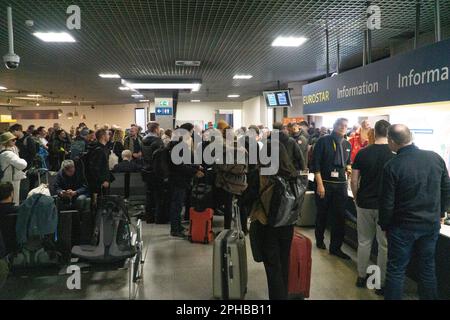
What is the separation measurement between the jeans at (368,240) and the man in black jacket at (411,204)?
642mm

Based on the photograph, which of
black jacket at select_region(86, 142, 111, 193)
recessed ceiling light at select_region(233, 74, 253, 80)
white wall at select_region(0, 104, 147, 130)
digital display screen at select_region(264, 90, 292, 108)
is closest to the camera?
black jacket at select_region(86, 142, 111, 193)

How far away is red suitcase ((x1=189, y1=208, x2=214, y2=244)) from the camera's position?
4598mm

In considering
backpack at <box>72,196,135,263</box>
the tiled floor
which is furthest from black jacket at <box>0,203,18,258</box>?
backpack at <box>72,196,135,263</box>

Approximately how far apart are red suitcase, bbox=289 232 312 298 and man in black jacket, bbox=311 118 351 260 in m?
1.19

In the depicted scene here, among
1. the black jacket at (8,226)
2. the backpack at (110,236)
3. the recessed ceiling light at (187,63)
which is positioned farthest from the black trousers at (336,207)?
the recessed ceiling light at (187,63)

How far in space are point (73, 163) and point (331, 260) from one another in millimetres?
3280

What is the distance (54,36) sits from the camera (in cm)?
470

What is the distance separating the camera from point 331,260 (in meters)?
3.96

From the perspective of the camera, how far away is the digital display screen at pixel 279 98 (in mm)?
9086

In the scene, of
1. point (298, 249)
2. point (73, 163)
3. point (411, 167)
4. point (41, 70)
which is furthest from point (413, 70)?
point (41, 70)

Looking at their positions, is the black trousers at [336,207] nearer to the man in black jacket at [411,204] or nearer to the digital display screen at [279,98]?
the man in black jacket at [411,204]

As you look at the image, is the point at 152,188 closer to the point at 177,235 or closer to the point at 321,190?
the point at 177,235

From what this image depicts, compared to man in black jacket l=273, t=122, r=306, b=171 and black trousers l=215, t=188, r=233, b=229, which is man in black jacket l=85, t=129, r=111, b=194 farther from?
man in black jacket l=273, t=122, r=306, b=171

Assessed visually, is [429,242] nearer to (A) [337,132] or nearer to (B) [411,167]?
(B) [411,167]
